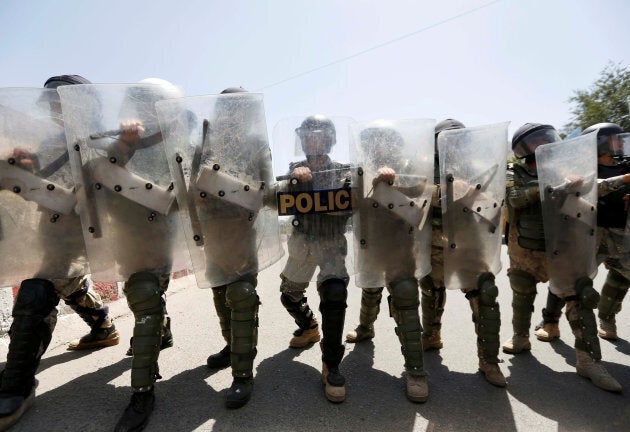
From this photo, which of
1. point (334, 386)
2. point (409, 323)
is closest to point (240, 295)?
point (334, 386)

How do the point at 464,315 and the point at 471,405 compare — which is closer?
the point at 471,405

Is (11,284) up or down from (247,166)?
down

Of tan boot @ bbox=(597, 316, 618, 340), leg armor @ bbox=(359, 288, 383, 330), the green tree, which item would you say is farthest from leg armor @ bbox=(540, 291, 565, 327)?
the green tree

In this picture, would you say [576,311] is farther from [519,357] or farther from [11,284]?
[11,284]

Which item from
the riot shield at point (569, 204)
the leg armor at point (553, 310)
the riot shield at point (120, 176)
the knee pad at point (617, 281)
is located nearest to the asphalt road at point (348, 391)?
the leg armor at point (553, 310)

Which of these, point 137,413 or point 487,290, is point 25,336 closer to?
point 137,413

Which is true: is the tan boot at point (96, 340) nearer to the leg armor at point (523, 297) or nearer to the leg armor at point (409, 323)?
the leg armor at point (409, 323)

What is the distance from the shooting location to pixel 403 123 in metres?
2.42

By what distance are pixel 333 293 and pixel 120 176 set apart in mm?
1460

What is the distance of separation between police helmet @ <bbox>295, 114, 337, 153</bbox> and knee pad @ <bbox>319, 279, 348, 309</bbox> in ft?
2.80

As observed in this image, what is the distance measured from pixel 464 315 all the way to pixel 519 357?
3.35ft

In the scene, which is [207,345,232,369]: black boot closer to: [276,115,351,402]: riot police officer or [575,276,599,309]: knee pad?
Result: [276,115,351,402]: riot police officer

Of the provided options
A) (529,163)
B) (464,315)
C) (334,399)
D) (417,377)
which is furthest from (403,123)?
(464,315)

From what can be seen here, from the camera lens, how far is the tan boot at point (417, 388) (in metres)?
2.36
